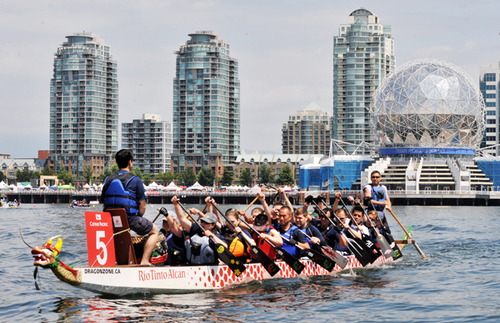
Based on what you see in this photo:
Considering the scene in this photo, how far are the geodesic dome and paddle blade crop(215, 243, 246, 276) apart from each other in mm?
104618

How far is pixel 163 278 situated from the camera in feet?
55.2

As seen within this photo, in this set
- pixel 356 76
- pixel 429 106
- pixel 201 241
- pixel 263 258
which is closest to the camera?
pixel 201 241

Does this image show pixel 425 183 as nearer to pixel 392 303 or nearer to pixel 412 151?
pixel 412 151

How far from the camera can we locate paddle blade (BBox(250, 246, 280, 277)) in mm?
18641

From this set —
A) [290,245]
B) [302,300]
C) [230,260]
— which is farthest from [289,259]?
[230,260]

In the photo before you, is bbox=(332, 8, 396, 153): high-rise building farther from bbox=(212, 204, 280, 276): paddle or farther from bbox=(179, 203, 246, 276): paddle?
bbox=(179, 203, 246, 276): paddle

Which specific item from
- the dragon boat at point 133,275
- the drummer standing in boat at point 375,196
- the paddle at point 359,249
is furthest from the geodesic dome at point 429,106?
the dragon boat at point 133,275

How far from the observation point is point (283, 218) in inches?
754

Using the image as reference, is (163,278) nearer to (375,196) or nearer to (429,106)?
(375,196)

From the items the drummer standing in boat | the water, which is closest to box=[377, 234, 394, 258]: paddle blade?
the water

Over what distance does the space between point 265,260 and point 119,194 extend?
5.37 m

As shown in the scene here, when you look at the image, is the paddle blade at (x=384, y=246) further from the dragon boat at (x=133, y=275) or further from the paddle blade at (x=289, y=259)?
the dragon boat at (x=133, y=275)

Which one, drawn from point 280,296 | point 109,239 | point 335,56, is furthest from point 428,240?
point 335,56

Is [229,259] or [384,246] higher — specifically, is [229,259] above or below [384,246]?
above
